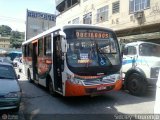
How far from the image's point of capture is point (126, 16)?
20484mm

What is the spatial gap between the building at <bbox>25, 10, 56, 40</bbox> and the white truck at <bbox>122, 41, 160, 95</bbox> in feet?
149

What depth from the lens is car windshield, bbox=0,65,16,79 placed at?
863 centimetres

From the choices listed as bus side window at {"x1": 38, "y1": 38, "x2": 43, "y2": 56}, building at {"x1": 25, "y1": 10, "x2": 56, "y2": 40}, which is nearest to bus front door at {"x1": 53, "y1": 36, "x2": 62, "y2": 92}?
bus side window at {"x1": 38, "y1": 38, "x2": 43, "y2": 56}

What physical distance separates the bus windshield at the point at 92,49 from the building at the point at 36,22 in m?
46.7

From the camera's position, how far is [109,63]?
8.89 meters

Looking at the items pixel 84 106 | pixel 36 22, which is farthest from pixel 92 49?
pixel 36 22

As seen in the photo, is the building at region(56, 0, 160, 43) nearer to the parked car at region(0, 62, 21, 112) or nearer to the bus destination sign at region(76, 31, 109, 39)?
the bus destination sign at region(76, 31, 109, 39)

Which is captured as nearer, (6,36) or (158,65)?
(158,65)

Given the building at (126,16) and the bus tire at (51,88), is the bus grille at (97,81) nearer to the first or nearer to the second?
the bus tire at (51,88)

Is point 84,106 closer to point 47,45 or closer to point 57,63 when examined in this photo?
point 57,63

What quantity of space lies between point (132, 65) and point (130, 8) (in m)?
10.5

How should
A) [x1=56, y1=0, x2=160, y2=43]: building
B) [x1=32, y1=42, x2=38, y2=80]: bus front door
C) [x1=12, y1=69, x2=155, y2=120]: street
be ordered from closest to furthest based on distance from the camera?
[x1=12, y1=69, x2=155, y2=120]: street < [x1=32, y1=42, x2=38, y2=80]: bus front door < [x1=56, y1=0, x2=160, y2=43]: building

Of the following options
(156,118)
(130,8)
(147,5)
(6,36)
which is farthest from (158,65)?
(6,36)

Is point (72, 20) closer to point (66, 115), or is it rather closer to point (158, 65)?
point (158, 65)
